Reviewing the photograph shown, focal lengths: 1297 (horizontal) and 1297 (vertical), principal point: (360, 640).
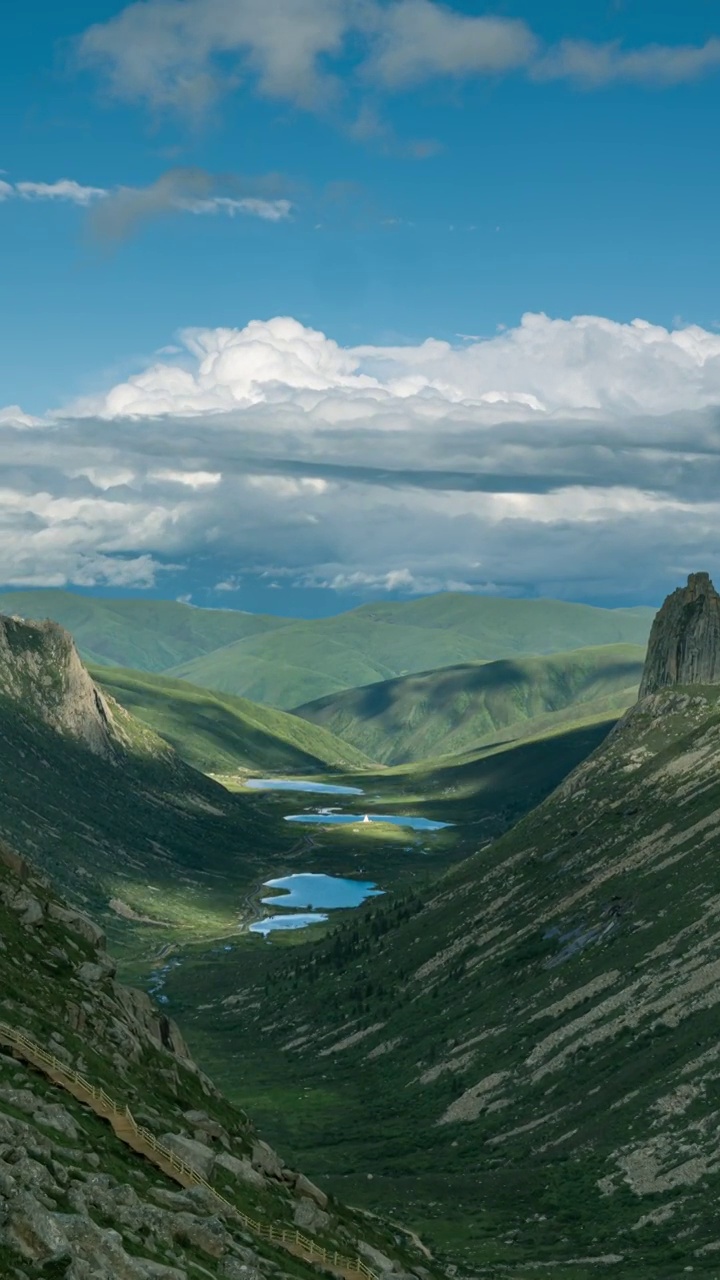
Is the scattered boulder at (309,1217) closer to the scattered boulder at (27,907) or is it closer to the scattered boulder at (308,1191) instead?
the scattered boulder at (308,1191)

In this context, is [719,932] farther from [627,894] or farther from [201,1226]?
[201,1226]

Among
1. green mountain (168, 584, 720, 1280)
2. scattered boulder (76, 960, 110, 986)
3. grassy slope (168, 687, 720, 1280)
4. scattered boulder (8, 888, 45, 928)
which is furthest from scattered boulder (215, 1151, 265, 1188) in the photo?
green mountain (168, 584, 720, 1280)

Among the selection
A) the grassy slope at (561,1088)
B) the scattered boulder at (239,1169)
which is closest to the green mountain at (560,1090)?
the grassy slope at (561,1088)

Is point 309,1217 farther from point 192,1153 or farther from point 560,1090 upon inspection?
point 560,1090

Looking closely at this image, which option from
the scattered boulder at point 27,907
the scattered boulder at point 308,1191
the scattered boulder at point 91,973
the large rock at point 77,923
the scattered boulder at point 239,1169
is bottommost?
the scattered boulder at point 308,1191

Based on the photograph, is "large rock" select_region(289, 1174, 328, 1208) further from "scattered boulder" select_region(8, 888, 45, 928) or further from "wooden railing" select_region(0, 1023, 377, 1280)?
"scattered boulder" select_region(8, 888, 45, 928)

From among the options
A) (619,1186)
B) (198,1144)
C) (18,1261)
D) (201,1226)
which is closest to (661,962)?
(619,1186)
